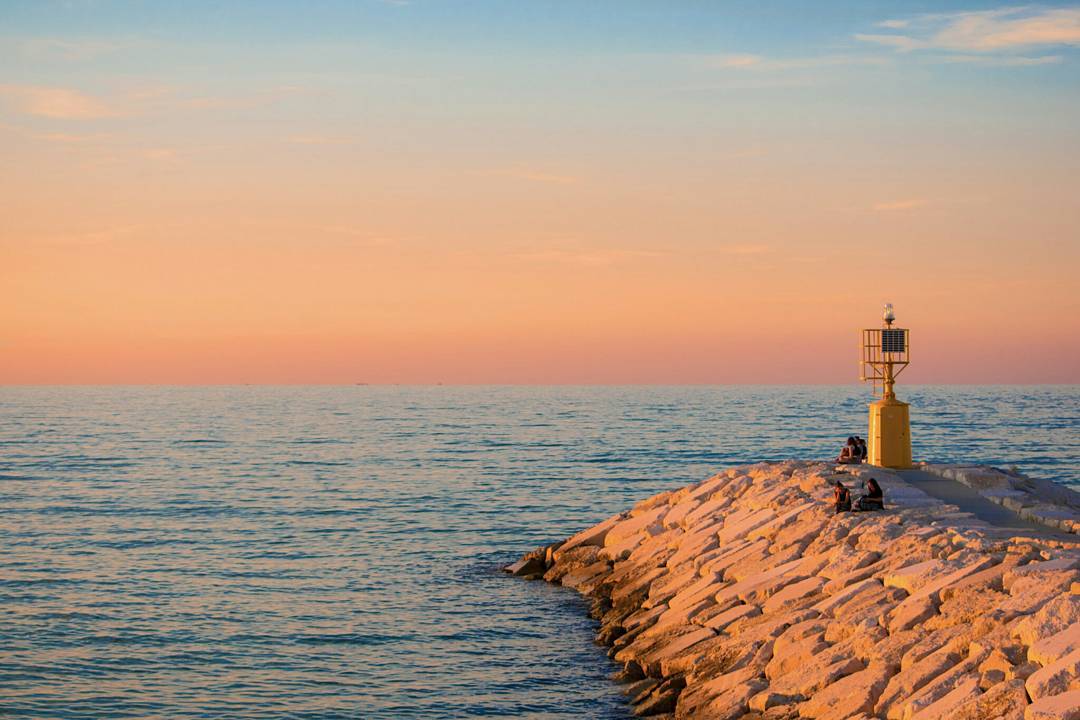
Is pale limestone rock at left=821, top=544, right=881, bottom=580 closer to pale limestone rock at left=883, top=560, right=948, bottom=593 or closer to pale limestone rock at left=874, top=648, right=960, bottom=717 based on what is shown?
pale limestone rock at left=883, top=560, right=948, bottom=593

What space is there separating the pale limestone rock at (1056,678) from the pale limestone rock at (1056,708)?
0.14 meters

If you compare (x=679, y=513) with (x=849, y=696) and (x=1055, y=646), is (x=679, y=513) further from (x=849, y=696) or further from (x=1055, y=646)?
(x=1055, y=646)

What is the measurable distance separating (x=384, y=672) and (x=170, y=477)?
116 feet

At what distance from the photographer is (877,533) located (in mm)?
18312

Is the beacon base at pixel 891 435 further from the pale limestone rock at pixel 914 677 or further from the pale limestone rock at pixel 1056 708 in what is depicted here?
the pale limestone rock at pixel 1056 708

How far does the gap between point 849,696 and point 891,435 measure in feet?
45.5

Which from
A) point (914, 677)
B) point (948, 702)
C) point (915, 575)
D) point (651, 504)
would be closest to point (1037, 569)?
point (915, 575)

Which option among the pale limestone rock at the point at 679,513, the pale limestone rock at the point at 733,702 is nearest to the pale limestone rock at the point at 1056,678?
the pale limestone rock at the point at 733,702

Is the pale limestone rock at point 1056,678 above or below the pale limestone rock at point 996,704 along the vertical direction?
above

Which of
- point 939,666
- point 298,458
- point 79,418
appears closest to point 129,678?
point 939,666

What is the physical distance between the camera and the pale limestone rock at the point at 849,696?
13.1 meters

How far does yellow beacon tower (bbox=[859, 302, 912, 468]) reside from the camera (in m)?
26.0

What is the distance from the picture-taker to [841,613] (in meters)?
15.7

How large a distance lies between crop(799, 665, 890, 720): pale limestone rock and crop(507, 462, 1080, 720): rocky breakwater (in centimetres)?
2
